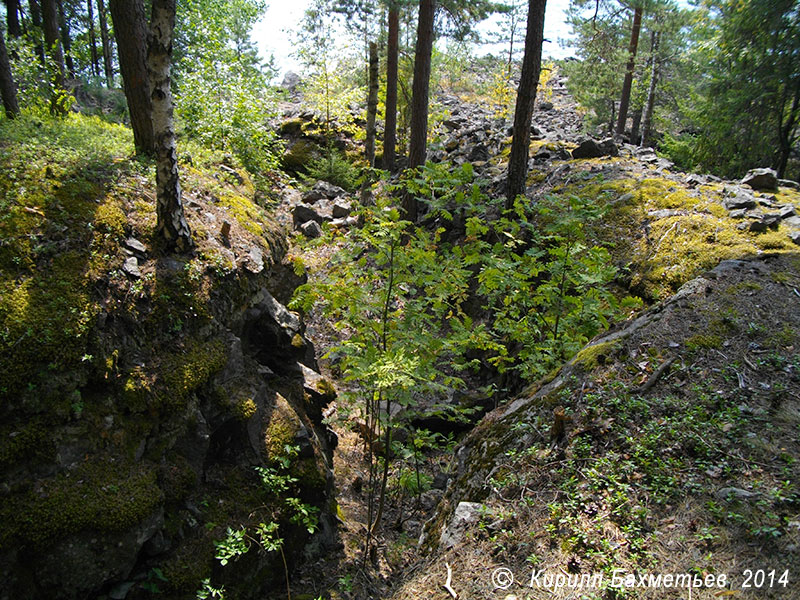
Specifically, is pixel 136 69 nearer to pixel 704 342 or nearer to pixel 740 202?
pixel 704 342

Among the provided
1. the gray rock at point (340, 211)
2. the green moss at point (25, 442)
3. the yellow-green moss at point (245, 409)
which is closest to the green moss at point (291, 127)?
the gray rock at point (340, 211)

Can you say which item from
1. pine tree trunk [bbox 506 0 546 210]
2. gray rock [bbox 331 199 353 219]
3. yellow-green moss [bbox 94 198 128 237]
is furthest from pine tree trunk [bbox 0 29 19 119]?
pine tree trunk [bbox 506 0 546 210]

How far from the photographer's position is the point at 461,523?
3.31 metres

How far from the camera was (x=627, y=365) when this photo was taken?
4.04m

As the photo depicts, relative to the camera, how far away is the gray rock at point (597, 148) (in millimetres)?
11516

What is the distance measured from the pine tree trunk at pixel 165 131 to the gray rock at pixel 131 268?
46cm

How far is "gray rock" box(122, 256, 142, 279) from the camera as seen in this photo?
422 centimetres

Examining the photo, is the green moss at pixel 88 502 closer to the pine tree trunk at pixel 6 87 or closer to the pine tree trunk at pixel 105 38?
the pine tree trunk at pixel 6 87

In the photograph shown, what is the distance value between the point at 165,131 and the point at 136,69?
2.57m

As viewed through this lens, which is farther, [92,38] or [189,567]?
[92,38]

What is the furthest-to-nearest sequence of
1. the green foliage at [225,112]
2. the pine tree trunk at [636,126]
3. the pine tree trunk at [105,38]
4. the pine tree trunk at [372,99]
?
the pine tree trunk at [105,38] < the pine tree trunk at [636,126] < the pine tree trunk at [372,99] < the green foliage at [225,112]

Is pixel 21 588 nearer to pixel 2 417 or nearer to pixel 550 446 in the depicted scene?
pixel 2 417

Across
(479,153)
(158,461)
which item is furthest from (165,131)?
(479,153)

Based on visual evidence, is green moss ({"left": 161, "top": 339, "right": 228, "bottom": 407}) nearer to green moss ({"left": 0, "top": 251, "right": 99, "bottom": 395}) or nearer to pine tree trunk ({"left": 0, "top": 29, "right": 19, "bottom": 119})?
green moss ({"left": 0, "top": 251, "right": 99, "bottom": 395})
